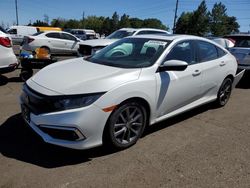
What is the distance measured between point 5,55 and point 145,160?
15.9 ft

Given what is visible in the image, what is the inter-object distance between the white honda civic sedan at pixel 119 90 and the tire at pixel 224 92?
0.48 meters

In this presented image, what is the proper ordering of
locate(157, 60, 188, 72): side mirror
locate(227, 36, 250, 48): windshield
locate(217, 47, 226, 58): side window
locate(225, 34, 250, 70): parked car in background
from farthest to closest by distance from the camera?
locate(227, 36, 250, 48): windshield, locate(225, 34, 250, 70): parked car in background, locate(217, 47, 226, 58): side window, locate(157, 60, 188, 72): side mirror

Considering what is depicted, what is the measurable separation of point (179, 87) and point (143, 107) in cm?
81

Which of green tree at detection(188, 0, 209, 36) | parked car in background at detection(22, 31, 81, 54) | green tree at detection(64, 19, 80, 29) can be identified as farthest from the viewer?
green tree at detection(64, 19, 80, 29)

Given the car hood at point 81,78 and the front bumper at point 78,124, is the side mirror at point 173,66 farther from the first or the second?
the front bumper at point 78,124

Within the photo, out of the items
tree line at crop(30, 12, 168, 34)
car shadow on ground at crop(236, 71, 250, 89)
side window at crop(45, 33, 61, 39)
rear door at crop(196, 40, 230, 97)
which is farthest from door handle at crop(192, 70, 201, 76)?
tree line at crop(30, 12, 168, 34)

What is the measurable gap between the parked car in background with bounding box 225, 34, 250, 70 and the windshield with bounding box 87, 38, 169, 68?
471 centimetres

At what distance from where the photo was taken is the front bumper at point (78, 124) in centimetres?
322

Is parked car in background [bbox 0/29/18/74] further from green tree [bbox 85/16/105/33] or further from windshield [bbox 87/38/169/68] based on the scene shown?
green tree [bbox 85/16/105/33]

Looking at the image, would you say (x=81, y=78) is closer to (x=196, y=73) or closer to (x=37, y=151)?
(x=37, y=151)

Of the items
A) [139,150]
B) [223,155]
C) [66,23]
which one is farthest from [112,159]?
[66,23]

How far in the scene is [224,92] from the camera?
5.81 meters

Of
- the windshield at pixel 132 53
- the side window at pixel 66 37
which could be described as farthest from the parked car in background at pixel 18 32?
the windshield at pixel 132 53

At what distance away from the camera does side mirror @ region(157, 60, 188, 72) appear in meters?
4.02
